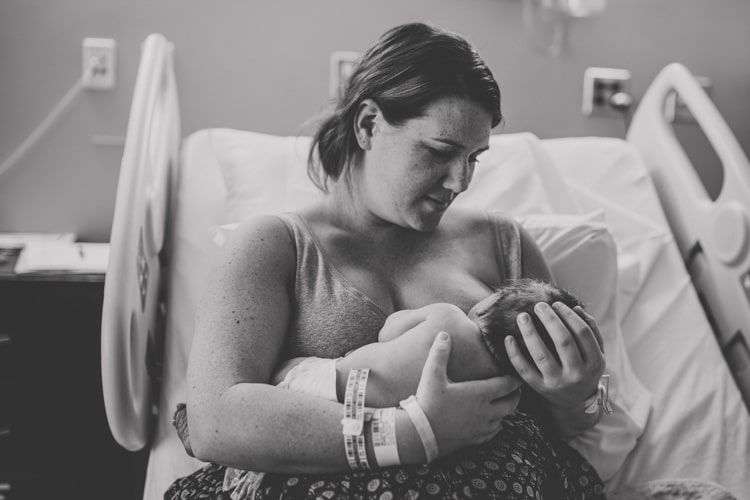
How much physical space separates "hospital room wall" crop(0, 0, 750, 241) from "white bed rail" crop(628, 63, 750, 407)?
0.22 meters

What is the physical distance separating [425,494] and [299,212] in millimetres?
560

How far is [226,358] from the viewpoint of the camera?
1.14m

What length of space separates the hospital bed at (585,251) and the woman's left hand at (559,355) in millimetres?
333

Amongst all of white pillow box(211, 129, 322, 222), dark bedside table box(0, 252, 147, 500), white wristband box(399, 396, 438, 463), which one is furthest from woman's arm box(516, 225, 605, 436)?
dark bedside table box(0, 252, 147, 500)

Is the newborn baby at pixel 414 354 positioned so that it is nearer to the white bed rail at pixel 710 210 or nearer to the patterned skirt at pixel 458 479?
the patterned skirt at pixel 458 479

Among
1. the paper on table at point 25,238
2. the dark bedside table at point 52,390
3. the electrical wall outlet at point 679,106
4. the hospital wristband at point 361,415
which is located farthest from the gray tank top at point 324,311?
the electrical wall outlet at point 679,106

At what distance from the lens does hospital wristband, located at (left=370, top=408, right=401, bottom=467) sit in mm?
1062

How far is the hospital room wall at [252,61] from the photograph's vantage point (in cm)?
210

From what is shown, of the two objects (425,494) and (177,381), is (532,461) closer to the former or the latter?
(425,494)

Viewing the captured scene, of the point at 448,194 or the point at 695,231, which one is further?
the point at 695,231

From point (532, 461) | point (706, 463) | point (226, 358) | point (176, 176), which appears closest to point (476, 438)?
point (532, 461)

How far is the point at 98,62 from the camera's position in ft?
6.91

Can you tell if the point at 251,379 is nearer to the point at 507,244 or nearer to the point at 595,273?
the point at 507,244

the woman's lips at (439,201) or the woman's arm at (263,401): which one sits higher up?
the woman's lips at (439,201)
